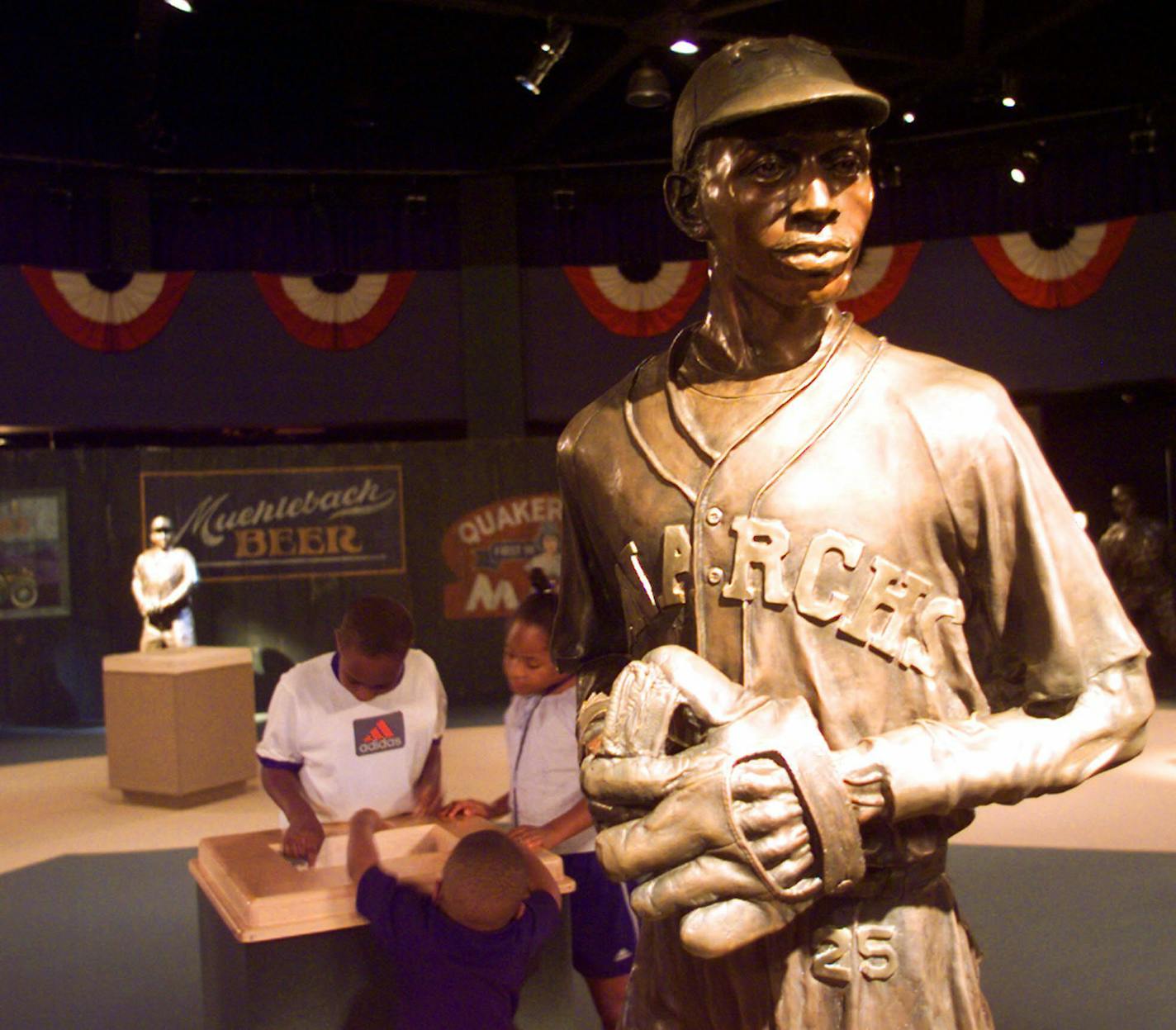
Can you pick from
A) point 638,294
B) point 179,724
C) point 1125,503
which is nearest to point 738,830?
point 179,724

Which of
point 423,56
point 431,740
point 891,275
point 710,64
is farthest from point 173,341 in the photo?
point 710,64

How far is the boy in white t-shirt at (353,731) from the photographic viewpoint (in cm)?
353

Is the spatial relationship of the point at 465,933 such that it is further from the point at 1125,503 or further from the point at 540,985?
the point at 1125,503

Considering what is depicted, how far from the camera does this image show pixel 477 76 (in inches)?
487

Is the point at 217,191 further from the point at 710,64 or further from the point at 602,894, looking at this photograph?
the point at 710,64

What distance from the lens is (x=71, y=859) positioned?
654 cm

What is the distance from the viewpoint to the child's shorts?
371 cm

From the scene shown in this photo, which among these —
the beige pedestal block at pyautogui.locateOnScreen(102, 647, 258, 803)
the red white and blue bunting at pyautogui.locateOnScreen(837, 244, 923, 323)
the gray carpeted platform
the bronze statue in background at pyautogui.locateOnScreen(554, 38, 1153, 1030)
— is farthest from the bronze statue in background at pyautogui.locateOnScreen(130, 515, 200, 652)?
the bronze statue in background at pyautogui.locateOnScreen(554, 38, 1153, 1030)

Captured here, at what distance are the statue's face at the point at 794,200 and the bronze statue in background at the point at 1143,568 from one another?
33.5 ft

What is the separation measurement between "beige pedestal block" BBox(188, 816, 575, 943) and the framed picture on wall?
8578mm

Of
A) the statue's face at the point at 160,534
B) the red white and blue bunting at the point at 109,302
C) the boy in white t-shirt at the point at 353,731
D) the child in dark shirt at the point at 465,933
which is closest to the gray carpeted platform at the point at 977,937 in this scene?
the child in dark shirt at the point at 465,933

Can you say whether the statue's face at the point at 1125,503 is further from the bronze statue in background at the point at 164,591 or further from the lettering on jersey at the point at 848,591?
the lettering on jersey at the point at 848,591

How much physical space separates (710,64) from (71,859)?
6089mm

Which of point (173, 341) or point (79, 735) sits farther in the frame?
point (173, 341)
